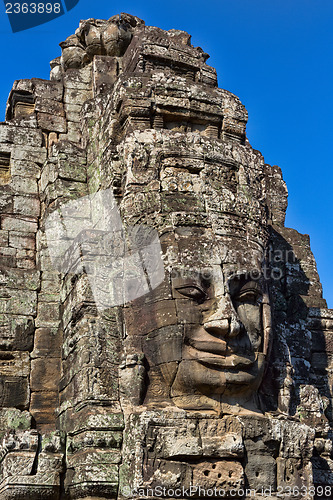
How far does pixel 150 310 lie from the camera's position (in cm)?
857

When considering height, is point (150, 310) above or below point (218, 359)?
above

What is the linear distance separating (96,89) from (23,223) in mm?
2669

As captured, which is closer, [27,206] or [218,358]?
[218,358]

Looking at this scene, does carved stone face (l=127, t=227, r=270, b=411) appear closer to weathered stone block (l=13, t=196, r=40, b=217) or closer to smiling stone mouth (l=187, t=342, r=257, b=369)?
smiling stone mouth (l=187, t=342, r=257, b=369)

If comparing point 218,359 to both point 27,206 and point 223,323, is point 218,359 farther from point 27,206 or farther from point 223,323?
point 27,206

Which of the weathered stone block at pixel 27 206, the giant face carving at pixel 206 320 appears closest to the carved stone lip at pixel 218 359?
the giant face carving at pixel 206 320

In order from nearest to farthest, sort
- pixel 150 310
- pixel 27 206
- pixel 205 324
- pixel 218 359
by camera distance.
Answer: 1. pixel 218 359
2. pixel 205 324
3. pixel 150 310
4. pixel 27 206

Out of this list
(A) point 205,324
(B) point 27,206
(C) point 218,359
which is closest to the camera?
(C) point 218,359

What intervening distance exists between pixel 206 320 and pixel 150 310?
0.70 metres

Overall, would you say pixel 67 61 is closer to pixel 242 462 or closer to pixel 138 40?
pixel 138 40

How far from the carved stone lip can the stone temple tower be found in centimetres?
2

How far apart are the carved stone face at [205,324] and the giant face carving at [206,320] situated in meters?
0.01

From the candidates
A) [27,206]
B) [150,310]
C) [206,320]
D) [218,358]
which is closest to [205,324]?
[206,320]

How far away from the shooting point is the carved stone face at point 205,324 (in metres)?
8.13
